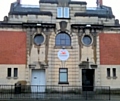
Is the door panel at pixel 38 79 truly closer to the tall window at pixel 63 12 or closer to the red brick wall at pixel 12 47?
the red brick wall at pixel 12 47

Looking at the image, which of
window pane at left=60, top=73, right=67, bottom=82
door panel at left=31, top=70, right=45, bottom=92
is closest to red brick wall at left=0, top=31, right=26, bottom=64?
door panel at left=31, top=70, right=45, bottom=92

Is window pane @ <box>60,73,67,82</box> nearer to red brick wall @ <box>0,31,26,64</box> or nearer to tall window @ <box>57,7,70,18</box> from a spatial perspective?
red brick wall @ <box>0,31,26,64</box>

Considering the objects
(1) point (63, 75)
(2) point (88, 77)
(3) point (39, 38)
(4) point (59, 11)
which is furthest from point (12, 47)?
A: (2) point (88, 77)

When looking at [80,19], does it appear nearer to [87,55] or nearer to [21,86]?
[87,55]

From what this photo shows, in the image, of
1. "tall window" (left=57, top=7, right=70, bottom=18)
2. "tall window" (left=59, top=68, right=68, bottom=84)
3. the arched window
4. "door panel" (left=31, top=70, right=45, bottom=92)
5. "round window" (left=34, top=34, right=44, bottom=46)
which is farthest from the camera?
"tall window" (left=57, top=7, right=70, bottom=18)

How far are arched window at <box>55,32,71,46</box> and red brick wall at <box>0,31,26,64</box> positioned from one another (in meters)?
3.16

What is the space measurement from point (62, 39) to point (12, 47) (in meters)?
4.81

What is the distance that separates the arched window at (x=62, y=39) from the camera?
24670 mm

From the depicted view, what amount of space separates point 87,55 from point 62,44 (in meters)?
2.61

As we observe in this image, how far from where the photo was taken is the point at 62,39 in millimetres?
24766

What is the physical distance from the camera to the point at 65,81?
24047 mm

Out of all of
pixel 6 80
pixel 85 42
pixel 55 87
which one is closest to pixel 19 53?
pixel 6 80

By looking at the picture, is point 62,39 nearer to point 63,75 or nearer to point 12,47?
point 63,75

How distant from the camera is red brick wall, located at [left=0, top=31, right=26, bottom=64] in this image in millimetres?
23719
